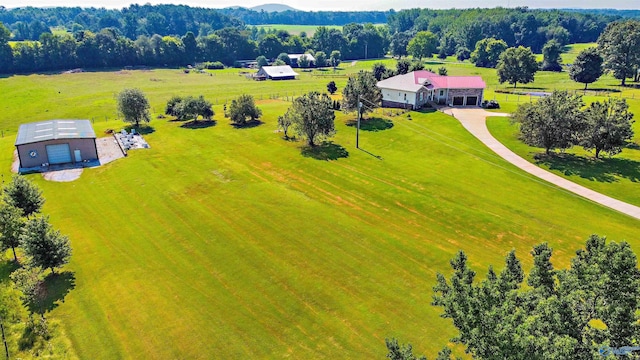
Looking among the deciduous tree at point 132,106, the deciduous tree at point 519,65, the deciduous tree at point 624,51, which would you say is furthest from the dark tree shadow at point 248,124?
the deciduous tree at point 624,51

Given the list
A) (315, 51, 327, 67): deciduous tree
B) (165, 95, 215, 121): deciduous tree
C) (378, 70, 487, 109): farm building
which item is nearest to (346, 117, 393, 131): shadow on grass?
(378, 70, 487, 109): farm building

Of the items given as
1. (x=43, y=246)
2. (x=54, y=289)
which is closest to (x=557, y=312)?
(x=54, y=289)

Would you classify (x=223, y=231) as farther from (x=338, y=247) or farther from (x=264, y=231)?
(x=338, y=247)

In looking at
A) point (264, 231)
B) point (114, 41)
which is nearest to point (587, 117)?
point (264, 231)

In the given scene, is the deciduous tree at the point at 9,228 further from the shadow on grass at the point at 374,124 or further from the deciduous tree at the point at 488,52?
the deciduous tree at the point at 488,52

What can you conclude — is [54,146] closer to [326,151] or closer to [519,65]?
[326,151]

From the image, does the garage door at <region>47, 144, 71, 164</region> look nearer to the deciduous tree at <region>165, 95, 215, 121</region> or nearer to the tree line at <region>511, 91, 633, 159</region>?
the deciduous tree at <region>165, 95, 215, 121</region>
